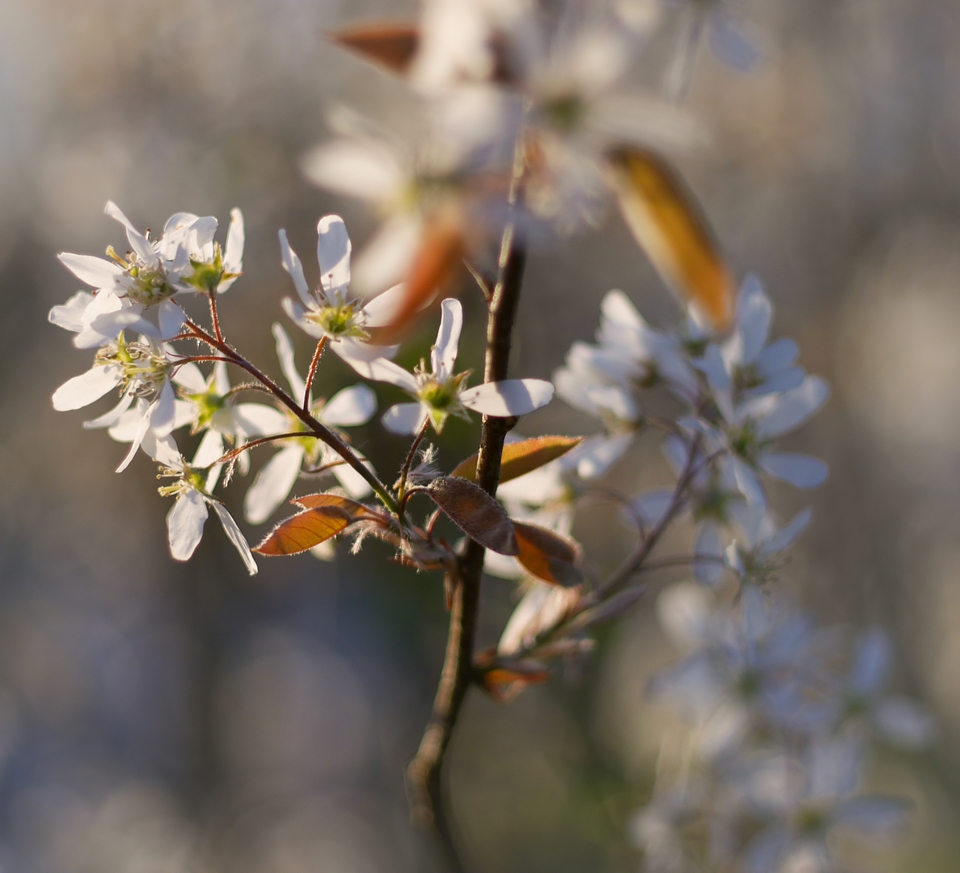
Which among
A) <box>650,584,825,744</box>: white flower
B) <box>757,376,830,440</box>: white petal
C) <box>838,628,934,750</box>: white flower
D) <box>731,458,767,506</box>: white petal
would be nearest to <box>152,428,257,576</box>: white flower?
<box>731,458,767,506</box>: white petal

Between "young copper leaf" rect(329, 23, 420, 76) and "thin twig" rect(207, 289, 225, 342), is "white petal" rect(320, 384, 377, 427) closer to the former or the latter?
"thin twig" rect(207, 289, 225, 342)

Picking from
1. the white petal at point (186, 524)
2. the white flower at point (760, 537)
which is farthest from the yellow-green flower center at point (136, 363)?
the white flower at point (760, 537)

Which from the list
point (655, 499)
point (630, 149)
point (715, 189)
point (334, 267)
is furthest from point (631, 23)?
point (715, 189)

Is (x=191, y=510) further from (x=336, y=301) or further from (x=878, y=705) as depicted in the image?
(x=878, y=705)

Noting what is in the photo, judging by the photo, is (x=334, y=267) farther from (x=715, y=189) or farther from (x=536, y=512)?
(x=715, y=189)

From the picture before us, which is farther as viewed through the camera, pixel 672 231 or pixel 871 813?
pixel 871 813

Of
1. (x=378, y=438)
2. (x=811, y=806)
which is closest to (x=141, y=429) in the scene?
(x=811, y=806)
